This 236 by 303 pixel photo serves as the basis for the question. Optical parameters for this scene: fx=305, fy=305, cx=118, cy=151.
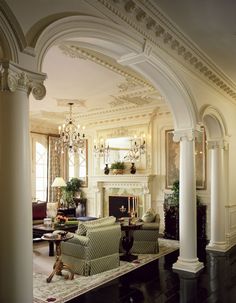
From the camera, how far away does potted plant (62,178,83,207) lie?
33.5 feet

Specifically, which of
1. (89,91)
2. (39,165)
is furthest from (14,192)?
(39,165)

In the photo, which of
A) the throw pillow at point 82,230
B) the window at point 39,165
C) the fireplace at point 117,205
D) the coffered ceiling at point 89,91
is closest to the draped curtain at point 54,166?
the window at point 39,165

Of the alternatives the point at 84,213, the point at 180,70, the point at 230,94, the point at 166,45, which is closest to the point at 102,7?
the point at 166,45

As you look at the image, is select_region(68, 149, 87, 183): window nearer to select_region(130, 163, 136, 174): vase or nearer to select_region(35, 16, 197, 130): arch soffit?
select_region(130, 163, 136, 174): vase

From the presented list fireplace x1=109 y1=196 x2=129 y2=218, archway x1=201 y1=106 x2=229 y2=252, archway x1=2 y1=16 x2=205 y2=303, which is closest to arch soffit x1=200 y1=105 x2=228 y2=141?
archway x1=201 y1=106 x2=229 y2=252

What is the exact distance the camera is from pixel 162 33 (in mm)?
4184

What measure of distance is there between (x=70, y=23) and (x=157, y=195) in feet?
21.6

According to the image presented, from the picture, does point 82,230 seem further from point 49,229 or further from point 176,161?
point 176,161

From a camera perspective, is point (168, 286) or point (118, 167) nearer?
point (168, 286)

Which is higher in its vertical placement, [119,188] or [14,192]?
[14,192]

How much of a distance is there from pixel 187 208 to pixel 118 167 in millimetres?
4056

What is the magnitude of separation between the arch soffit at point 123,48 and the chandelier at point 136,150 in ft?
11.2

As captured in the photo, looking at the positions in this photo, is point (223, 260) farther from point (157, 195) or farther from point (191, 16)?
point (191, 16)

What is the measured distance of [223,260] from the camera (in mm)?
6020
